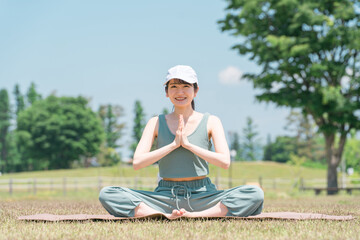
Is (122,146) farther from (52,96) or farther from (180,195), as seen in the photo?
(180,195)

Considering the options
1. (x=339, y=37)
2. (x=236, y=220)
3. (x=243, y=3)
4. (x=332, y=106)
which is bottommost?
(x=236, y=220)

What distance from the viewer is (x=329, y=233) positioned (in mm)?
3578

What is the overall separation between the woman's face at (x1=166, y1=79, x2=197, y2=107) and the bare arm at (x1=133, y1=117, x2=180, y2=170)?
34cm

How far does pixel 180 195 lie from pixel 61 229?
1.33m

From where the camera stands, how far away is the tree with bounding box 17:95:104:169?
196 feet

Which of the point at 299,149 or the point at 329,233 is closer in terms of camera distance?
the point at 329,233

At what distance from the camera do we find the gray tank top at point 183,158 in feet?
15.2

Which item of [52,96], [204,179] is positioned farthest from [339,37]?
[52,96]

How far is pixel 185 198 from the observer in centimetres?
461

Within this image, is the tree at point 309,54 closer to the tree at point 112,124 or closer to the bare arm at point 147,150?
the bare arm at point 147,150

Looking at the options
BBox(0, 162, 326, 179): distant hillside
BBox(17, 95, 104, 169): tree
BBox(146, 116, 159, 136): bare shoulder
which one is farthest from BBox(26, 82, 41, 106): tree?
BBox(146, 116, 159, 136): bare shoulder

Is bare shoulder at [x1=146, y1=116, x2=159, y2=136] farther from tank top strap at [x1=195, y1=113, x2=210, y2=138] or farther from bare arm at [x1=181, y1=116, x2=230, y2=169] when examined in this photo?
bare arm at [x1=181, y1=116, x2=230, y2=169]

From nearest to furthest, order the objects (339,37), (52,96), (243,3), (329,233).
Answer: (329,233) → (339,37) → (243,3) → (52,96)

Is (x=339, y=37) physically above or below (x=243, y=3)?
below
